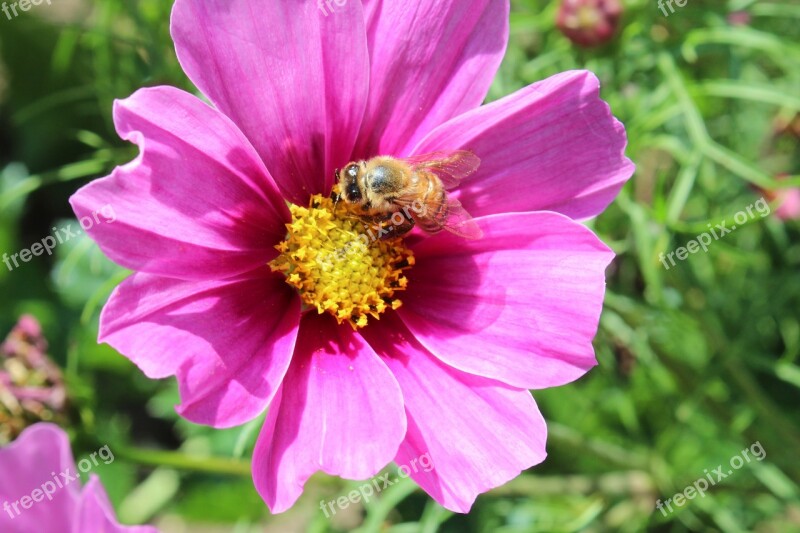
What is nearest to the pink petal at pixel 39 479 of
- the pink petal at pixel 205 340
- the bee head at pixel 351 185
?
the pink petal at pixel 205 340

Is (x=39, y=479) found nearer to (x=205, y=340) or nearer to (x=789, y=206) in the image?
(x=205, y=340)

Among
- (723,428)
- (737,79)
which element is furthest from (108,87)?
(723,428)

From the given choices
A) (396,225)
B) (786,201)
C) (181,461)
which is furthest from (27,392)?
(786,201)

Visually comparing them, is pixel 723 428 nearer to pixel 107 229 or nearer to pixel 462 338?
pixel 462 338

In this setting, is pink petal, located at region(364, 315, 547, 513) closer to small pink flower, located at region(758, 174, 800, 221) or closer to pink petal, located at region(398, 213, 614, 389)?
pink petal, located at region(398, 213, 614, 389)

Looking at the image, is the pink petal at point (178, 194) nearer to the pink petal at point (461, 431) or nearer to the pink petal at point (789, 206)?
the pink petal at point (461, 431)
